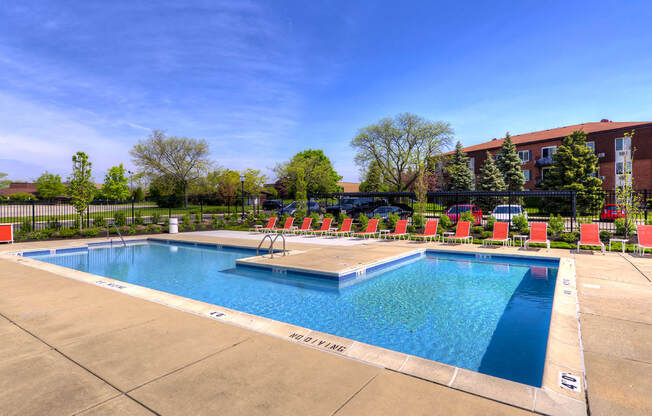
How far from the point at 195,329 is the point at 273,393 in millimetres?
1868

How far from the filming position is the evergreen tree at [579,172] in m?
26.2

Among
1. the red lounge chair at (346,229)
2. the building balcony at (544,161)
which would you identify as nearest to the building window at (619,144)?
the building balcony at (544,161)

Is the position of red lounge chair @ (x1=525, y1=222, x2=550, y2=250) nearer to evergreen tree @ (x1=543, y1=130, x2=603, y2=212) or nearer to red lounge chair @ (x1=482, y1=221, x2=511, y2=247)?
red lounge chair @ (x1=482, y1=221, x2=511, y2=247)

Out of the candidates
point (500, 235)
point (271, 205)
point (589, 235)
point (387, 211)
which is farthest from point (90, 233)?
point (589, 235)

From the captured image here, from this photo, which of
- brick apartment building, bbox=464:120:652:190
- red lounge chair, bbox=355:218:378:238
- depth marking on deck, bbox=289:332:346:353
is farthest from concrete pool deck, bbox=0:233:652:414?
brick apartment building, bbox=464:120:652:190

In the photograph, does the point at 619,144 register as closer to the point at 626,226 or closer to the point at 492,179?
the point at 492,179

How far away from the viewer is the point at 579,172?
87.1 ft

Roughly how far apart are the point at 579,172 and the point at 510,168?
24.5 ft

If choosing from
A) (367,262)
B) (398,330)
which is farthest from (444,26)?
(398,330)

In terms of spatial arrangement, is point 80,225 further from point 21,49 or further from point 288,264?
point 288,264

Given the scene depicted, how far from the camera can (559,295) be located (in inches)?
212

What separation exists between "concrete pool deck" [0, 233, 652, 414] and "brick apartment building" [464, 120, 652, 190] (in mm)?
32668

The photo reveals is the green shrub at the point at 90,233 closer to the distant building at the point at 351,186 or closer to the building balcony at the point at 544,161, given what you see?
the building balcony at the point at 544,161

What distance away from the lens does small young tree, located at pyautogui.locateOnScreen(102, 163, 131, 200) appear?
157 feet
